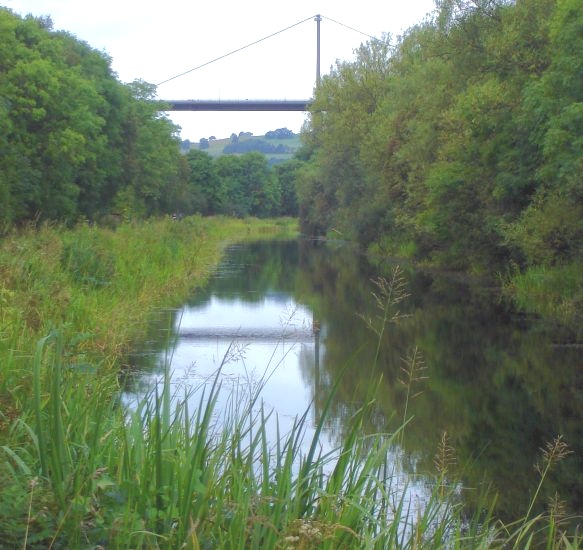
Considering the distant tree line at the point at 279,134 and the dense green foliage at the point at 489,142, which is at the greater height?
the distant tree line at the point at 279,134

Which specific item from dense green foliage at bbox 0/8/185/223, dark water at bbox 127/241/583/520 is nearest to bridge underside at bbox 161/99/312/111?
dense green foliage at bbox 0/8/185/223

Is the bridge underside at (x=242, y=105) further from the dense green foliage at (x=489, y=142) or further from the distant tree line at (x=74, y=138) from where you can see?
the dense green foliage at (x=489, y=142)

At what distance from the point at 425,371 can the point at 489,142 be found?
37.7 ft

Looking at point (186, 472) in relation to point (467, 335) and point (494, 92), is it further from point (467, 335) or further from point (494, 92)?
point (494, 92)

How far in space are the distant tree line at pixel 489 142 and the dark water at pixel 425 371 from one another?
1991mm

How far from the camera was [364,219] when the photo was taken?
1597 inches

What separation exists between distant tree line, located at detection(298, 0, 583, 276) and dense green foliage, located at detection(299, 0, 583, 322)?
0.03m

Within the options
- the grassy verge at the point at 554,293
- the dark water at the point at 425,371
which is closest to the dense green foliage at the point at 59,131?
the dark water at the point at 425,371

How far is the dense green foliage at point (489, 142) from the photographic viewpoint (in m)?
17.6

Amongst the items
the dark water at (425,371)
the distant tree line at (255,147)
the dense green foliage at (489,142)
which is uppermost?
the distant tree line at (255,147)

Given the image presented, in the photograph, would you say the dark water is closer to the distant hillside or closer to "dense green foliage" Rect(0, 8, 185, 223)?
"dense green foliage" Rect(0, 8, 185, 223)

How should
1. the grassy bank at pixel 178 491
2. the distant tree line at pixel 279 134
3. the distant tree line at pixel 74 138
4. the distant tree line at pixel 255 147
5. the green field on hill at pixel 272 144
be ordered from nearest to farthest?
the grassy bank at pixel 178 491 < the distant tree line at pixel 74 138 < the green field on hill at pixel 272 144 < the distant tree line at pixel 255 147 < the distant tree line at pixel 279 134

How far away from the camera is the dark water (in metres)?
7.27

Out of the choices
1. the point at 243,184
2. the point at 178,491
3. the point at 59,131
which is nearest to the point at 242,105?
the point at 243,184
